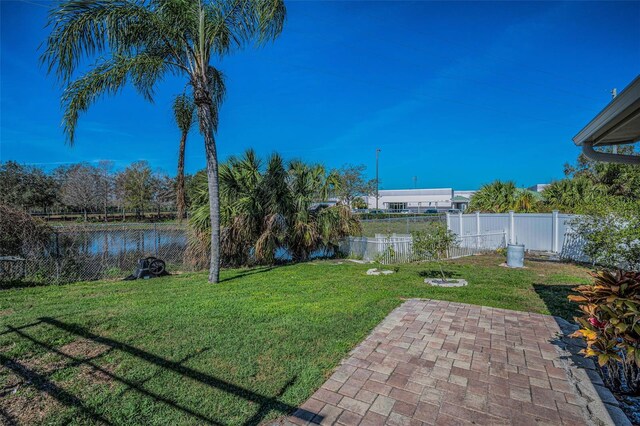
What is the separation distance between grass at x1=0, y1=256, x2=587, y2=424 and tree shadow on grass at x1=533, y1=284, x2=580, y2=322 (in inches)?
1.0

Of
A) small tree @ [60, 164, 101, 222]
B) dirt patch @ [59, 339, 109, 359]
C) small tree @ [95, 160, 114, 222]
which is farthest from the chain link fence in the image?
small tree @ [95, 160, 114, 222]

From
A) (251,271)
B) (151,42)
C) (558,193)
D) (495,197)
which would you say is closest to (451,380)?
(251,271)

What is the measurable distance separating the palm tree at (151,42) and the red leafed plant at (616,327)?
5.83m

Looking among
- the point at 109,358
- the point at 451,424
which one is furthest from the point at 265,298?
the point at 451,424

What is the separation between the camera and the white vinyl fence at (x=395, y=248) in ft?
29.7

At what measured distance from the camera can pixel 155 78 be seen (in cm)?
639

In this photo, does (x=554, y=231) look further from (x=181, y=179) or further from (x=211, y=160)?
(x=181, y=179)

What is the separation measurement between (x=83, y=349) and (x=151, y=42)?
220 inches

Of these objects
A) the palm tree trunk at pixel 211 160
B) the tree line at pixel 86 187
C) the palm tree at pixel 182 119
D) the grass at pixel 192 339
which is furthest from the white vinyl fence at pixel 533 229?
the tree line at pixel 86 187

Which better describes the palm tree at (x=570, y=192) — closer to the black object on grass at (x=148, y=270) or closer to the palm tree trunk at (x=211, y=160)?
the palm tree trunk at (x=211, y=160)

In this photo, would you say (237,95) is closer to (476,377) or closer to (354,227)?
(354,227)

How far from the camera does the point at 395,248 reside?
29.8ft

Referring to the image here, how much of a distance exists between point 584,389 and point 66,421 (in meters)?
3.96

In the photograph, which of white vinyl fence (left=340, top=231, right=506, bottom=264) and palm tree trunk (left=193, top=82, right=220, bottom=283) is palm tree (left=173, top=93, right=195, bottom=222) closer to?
palm tree trunk (left=193, top=82, right=220, bottom=283)
